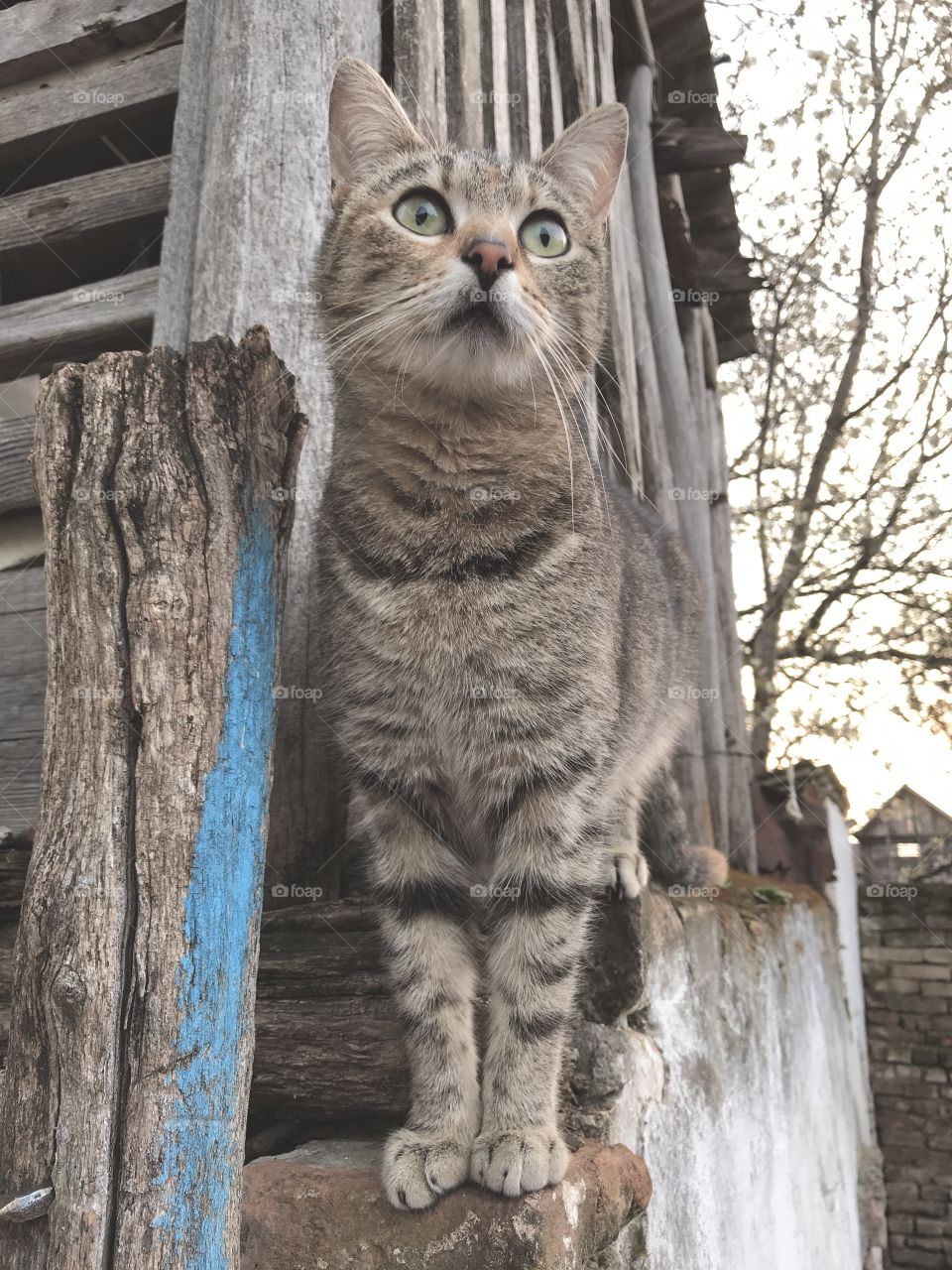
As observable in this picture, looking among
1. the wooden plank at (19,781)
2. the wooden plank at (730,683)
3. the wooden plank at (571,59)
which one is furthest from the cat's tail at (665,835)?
the wooden plank at (571,59)

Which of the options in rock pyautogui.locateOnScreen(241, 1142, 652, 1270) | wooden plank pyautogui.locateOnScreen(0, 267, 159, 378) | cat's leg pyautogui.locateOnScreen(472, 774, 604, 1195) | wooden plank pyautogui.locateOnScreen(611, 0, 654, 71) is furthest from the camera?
wooden plank pyautogui.locateOnScreen(611, 0, 654, 71)

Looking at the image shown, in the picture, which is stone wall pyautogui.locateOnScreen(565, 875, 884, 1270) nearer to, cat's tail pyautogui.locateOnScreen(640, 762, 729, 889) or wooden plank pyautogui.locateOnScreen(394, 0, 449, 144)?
cat's tail pyautogui.locateOnScreen(640, 762, 729, 889)

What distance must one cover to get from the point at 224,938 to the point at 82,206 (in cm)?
240

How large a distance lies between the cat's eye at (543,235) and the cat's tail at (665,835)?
158 cm

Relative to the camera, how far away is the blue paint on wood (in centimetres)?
130

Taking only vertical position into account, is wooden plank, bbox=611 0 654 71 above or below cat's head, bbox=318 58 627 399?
above

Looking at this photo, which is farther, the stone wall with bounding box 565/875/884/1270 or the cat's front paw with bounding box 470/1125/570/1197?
the stone wall with bounding box 565/875/884/1270

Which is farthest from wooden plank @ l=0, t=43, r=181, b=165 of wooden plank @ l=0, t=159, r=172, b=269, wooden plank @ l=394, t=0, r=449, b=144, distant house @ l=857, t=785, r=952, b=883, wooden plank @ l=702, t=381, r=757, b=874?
distant house @ l=857, t=785, r=952, b=883

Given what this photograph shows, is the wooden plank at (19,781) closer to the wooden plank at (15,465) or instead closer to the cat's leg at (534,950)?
the wooden plank at (15,465)

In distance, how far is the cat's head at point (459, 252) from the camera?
73.9 inches

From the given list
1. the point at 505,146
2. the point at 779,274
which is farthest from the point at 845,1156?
the point at 779,274

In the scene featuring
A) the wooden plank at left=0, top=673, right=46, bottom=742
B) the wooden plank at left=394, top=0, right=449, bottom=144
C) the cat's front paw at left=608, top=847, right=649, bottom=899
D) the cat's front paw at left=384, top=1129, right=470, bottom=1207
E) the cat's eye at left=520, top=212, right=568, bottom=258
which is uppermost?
the wooden plank at left=394, top=0, right=449, bottom=144

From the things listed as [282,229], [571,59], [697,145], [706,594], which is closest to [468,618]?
[282,229]

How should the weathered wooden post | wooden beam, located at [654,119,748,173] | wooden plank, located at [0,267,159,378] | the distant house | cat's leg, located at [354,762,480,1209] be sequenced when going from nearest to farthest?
the weathered wooden post → cat's leg, located at [354,762,480,1209] → wooden plank, located at [0,267,159,378] → wooden beam, located at [654,119,748,173] → the distant house
